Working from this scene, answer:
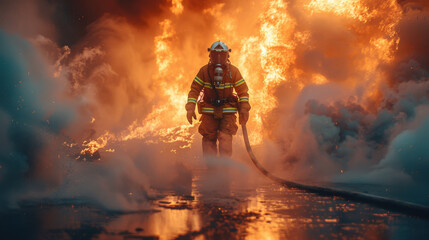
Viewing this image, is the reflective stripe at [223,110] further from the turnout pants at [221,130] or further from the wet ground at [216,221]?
the wet ground at [216,221]

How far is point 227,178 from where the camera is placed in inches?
362

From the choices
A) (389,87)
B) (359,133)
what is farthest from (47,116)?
(389,87)

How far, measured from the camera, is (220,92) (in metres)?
9.99

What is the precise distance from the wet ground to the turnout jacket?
3.73m

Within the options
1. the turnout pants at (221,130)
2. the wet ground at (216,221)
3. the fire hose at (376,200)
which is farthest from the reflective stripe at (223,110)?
the wet ground at (216,221)

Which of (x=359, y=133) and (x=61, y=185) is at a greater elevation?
(x=359, y=133)

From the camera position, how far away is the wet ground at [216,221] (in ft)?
14.0

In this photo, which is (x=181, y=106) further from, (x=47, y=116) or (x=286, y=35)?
(x=47, y=116)

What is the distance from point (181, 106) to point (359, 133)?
20.1 ft

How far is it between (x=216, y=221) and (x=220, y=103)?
17.3 feet

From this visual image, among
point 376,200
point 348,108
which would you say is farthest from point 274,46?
point 376,200

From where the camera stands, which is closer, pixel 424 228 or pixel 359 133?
pixel 424 228

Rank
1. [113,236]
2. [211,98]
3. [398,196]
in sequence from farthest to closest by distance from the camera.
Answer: [211,98]
[398,196]
[113,236]

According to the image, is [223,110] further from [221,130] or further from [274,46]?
[274,46]
